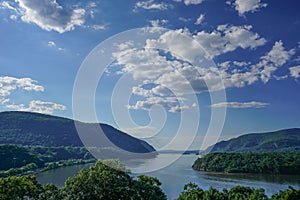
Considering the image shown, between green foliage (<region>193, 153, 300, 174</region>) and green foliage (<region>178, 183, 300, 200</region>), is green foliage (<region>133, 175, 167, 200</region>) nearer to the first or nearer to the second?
green foliage (<region>178, 183, 300, 200</region>)

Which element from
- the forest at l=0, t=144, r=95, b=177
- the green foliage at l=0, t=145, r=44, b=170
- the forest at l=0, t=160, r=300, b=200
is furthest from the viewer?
the green foliage at l=0, t=145, r=44, b=170

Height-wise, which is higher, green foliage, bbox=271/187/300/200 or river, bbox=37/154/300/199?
river, bbox=37/154/300/199

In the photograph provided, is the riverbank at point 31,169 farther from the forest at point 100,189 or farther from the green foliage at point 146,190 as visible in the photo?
the green foliage at point 146,190

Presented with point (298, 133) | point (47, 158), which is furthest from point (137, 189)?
point (298, 133)

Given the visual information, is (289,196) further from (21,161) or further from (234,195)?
(21,161)

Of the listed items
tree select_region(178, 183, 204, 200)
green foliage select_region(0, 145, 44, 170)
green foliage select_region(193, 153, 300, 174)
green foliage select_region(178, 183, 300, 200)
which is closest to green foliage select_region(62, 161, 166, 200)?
tree select_region(178, 183, 204, 200)

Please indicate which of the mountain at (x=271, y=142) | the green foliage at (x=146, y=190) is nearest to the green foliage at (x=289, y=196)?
the green foliage at (x=146, y=190)

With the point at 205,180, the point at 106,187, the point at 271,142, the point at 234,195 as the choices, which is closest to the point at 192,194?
the point at 234,195
